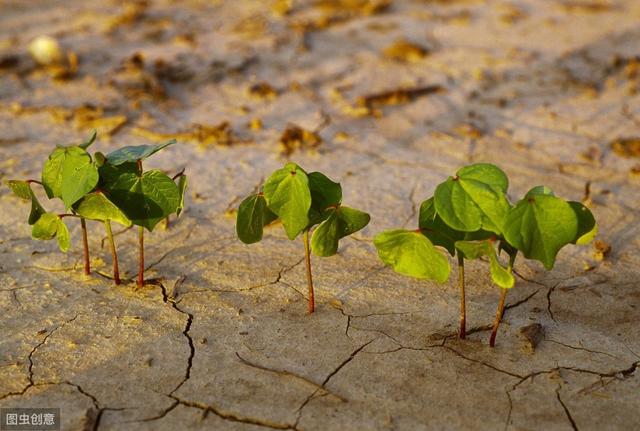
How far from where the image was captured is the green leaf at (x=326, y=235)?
2.43 meters

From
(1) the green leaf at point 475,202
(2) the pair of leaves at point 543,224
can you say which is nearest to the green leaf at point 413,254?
(1) the green leaf at point 475,202

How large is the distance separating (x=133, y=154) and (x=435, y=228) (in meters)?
1.08

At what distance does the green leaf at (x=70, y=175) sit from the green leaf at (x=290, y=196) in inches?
23.7

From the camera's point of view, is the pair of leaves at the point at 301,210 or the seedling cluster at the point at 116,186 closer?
the pair of leaves at the point at 301,210

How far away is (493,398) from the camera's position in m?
2.26

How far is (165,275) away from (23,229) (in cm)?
84

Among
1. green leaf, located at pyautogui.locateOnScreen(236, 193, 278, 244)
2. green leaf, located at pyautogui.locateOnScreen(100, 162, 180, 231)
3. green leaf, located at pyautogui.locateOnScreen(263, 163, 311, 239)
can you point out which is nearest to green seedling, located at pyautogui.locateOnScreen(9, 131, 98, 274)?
green leaf, located at pyautogui.locateOnScreen(100, 162, 180, 231)

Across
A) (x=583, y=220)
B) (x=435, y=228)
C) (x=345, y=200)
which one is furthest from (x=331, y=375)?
(x=345, y=200)

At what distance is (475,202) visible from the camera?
215 centimetres

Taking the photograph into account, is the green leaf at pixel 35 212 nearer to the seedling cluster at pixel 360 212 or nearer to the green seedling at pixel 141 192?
the seedling cluster at pixel 360 212

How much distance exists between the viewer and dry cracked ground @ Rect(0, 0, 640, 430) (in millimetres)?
2291

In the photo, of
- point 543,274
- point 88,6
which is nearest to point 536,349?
point 543,274

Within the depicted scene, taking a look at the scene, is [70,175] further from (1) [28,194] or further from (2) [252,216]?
(2) [252,216]

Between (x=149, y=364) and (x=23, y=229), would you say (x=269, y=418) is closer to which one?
(x=149, y=364)
